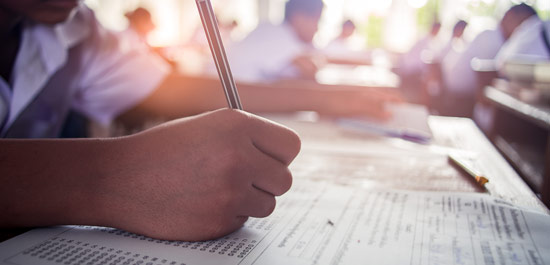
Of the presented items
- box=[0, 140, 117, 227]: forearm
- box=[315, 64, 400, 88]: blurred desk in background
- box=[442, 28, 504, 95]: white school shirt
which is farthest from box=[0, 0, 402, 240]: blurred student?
box=[442, 28, 504, 95]: white school shirt

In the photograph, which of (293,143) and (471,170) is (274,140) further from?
(471,170)

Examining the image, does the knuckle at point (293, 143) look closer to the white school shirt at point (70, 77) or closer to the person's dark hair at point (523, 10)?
the white school shirt at point (70, 77)

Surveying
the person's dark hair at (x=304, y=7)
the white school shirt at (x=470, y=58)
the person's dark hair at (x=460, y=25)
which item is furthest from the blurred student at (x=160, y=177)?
the person's dark hair at (x=460, y=25)

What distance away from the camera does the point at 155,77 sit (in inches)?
39.5

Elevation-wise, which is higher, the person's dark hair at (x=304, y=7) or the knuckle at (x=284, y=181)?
the person's dark hair at (x=304, y=7)

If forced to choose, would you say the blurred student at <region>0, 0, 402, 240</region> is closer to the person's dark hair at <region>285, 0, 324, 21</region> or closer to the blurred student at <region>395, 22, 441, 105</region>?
the person's dark hair at <region>285, 0, 324, 21</region>

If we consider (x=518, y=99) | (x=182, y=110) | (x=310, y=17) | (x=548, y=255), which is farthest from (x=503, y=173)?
(x=310, y=17)

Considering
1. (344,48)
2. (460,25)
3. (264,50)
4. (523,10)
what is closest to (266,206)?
(264,50)

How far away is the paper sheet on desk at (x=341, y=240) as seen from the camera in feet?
0.94

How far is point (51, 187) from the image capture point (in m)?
0.32

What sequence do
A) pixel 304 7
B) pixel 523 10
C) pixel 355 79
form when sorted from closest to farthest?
pixel 355 79 < pixel 304 7 < pixel 523 10

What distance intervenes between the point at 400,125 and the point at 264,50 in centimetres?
219

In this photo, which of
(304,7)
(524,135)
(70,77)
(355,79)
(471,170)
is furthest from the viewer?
(304,7)

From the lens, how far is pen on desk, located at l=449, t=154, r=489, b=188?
470 mm
